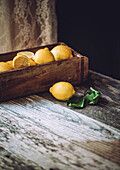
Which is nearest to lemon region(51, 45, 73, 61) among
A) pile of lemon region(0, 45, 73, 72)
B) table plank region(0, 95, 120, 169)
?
pile of lemon region(0, 45, 73, 72)

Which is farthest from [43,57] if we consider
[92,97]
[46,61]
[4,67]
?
[92,97]

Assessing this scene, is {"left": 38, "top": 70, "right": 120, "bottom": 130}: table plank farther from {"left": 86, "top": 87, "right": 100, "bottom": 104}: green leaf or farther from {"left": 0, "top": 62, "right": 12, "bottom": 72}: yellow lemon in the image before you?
{"left": 0, "top": 62, "right": 12, "bottom": 72}: yellow lemon

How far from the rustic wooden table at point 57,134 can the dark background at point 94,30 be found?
18.2 inches

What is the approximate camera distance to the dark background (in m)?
1.40

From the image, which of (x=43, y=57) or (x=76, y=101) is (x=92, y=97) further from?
(x=43, y=57)

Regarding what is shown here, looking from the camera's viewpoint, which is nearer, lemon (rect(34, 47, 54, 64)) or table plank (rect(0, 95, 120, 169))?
table plank (rect(0, 95, 120, 169))

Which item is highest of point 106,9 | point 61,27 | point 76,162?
point 106,9

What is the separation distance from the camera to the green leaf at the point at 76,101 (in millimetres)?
1001

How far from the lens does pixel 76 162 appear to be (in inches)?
26.6

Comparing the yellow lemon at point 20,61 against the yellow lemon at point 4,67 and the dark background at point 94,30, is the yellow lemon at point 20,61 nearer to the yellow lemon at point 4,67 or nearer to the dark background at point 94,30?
the yellow lemon at point 4,67

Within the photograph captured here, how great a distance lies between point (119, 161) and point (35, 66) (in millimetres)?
600

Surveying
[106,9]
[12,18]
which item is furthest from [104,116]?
[12,18]

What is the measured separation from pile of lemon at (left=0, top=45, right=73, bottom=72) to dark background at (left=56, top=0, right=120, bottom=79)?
14.3 inches

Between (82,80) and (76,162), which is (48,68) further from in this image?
(76,162)
